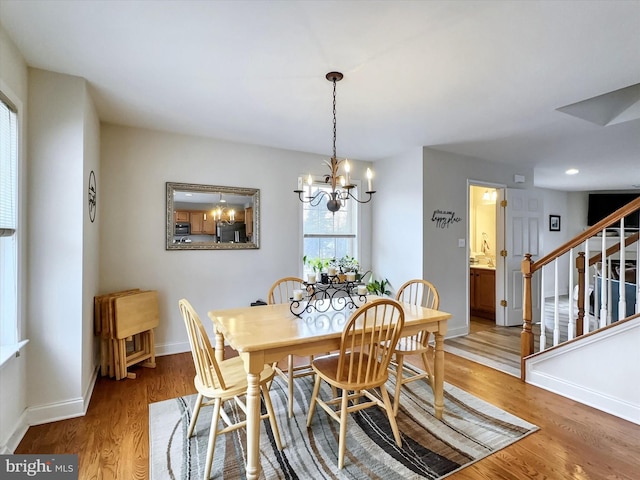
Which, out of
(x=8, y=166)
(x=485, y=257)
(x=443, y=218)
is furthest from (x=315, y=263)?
(x=485, y=257)

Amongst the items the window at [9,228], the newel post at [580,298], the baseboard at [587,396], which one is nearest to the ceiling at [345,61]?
the window at [9,228]

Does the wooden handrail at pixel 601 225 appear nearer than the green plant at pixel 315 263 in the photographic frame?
Yes

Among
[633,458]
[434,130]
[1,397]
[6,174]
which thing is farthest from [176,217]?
[633,458]

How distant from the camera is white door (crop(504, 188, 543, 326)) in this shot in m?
4.89

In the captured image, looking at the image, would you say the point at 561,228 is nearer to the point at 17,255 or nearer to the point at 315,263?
the point at 315,263

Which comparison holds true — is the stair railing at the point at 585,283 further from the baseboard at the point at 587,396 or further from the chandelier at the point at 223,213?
the chandelier at the point at 223,213

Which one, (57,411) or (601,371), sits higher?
(601,371)

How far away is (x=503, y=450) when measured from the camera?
1991mm

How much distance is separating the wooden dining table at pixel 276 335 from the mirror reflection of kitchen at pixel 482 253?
11.4 feet

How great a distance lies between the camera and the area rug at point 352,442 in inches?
71.4

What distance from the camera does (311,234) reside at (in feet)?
14.7

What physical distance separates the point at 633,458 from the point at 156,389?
3.41 meters

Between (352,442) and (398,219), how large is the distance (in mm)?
3019

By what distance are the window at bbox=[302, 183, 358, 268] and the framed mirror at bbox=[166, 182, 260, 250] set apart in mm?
754
